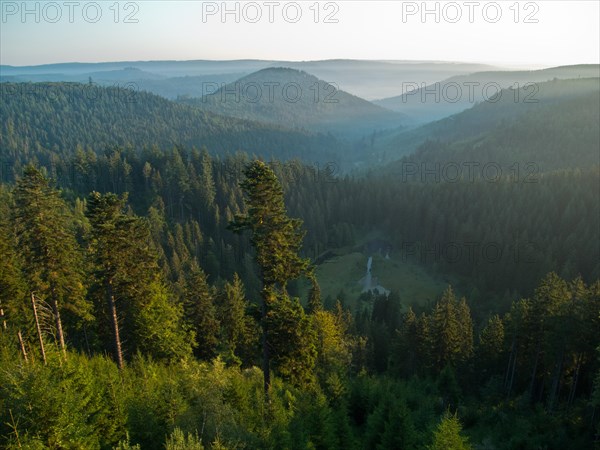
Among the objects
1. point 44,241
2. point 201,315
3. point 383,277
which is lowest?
point 383,277

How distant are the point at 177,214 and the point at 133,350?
280ft

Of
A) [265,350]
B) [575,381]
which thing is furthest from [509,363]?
[265,350]

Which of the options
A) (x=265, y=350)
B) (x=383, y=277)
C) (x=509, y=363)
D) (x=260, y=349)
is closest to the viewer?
(x=265, y=350)

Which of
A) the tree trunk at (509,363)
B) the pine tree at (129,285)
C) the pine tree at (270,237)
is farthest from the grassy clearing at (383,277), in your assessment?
the pine tree at (270,237)

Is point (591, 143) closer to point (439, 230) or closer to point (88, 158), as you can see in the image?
point (439, 230)

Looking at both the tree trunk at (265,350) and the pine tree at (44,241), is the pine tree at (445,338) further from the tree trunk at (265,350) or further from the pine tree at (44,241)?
the pine tree at (44,241)

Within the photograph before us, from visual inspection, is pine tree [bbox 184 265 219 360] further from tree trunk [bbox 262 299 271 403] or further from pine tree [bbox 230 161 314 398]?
pine tree [bbox 230 161 314 398]

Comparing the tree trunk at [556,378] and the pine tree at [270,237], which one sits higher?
the pine tree at [270,237]

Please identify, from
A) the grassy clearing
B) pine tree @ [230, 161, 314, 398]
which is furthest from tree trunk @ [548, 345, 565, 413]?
the grassy clearing

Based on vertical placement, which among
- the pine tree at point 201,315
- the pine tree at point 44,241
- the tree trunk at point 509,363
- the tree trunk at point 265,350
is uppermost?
the pine tree at point 44,241

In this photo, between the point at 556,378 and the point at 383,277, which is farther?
the point at 383,277

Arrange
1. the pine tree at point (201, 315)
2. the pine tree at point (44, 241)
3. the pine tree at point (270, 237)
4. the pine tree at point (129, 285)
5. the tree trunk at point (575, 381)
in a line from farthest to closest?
the pine tree at point (201, 315) → the tree trunk at point (575, 381) → the pine tree at point (129, 285) → the pine tree at point (44, 241) → the pine tree at point (270, 237)

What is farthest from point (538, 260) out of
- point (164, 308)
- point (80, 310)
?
point (80, 310)

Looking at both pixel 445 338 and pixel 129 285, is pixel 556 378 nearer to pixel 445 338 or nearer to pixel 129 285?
pixel 445 338
